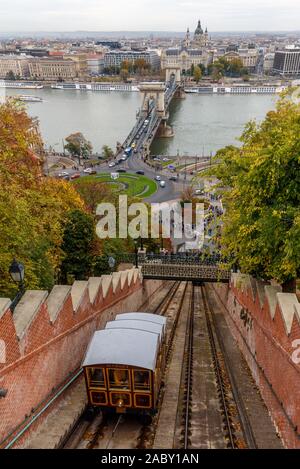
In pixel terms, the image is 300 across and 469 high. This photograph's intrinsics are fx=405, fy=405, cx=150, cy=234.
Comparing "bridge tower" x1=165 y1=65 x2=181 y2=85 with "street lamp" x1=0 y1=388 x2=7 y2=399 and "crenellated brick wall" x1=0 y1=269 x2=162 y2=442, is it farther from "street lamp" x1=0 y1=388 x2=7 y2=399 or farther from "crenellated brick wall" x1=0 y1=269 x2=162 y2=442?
"street lamp" x1=0 y1=388 x2=7 y2=399

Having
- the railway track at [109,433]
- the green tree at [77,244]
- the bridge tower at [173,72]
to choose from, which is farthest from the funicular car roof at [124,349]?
the bridge tower at [173,72]

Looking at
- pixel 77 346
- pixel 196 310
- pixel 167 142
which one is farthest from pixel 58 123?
pixel 77 346

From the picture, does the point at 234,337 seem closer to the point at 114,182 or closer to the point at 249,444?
the point at 249,444

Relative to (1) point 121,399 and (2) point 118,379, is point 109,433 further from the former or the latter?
(2) point 118,379

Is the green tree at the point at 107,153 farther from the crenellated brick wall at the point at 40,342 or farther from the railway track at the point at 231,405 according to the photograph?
the railway track at the point at 231,405

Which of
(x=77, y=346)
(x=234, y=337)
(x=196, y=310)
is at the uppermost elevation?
(x=77, y=346)

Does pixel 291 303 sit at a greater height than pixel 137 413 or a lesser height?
greater

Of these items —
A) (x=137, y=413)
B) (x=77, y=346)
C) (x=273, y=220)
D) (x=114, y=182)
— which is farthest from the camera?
(x=114, y=182)

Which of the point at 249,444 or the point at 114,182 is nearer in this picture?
the point at 249,444

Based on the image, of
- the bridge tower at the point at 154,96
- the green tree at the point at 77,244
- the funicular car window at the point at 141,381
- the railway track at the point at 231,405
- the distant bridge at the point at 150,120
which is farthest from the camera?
the bridge tower at the point at 154,96
